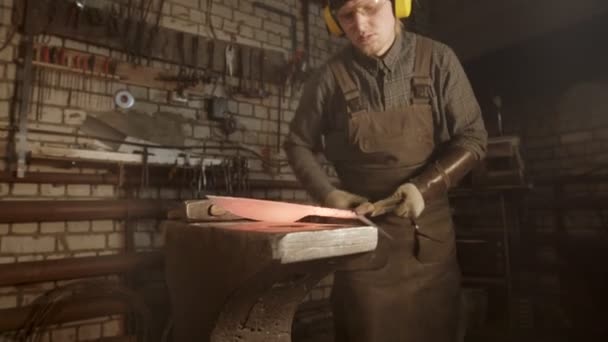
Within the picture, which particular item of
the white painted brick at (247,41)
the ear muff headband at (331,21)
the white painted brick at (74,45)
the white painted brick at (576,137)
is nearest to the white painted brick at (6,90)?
the white painted brick at (74,45)

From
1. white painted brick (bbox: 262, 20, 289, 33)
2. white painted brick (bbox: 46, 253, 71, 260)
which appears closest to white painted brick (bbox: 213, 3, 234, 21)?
white painted brick (bbox: 262, 20, 289, 33)

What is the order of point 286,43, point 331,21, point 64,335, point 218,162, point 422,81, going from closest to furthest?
point 422,81 → point 331,21 → point 64,335 → point 218,162 → point 286,43

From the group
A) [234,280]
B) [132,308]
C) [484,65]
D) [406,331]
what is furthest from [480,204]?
[234,280]

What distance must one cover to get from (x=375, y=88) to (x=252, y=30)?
6.92ft

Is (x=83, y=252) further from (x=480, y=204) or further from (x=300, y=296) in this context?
(x=480, y=204)

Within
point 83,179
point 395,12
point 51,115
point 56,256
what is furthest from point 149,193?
point 395,12

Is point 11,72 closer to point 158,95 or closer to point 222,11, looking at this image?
point 158,95

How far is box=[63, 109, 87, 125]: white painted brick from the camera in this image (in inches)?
100

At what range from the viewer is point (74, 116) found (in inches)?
101

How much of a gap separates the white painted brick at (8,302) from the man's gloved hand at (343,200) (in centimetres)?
199

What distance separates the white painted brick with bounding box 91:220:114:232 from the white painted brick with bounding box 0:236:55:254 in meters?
0.24

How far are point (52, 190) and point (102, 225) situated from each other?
0.37 metres

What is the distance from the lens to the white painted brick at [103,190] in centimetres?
262

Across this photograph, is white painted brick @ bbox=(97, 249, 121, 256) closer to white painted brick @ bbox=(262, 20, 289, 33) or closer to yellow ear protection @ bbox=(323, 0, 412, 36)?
yellow ear protection @ bbox=(323, 0, 412, 36)
